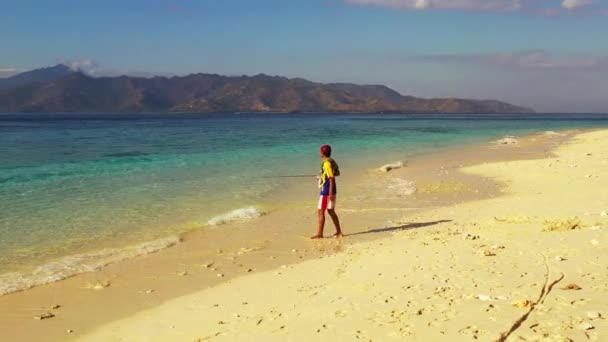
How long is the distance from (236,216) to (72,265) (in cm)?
459

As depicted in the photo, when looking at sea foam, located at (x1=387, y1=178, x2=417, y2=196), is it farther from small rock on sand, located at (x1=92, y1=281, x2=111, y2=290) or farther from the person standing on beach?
small rock on sand, located at (x1=92, y1=281, x2=111, y2=290)

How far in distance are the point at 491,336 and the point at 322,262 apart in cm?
402

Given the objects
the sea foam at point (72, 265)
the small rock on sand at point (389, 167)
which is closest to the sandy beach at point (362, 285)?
the sea foam at point (72, 265)

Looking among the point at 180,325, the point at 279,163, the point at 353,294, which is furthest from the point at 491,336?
the point at 279,163

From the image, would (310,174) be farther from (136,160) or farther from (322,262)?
(322,262)

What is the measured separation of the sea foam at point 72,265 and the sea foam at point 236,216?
1.72 metres

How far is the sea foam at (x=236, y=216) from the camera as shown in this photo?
12.1 meters

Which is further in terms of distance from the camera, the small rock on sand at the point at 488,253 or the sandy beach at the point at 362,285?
the small rock on sand at the point at 488,253

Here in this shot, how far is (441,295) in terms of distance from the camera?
5832 millimetres

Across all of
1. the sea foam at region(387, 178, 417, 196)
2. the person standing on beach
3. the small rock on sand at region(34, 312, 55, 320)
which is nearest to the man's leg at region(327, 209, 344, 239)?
the person standing on beach

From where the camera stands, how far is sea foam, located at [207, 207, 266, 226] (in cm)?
1214

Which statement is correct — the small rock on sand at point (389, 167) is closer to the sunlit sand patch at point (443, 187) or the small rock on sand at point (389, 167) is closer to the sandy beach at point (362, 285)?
the sunlit sand patch at point (443, 187)

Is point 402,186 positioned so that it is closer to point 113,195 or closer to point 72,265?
point 113,195

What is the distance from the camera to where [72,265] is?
8734 millimetres
